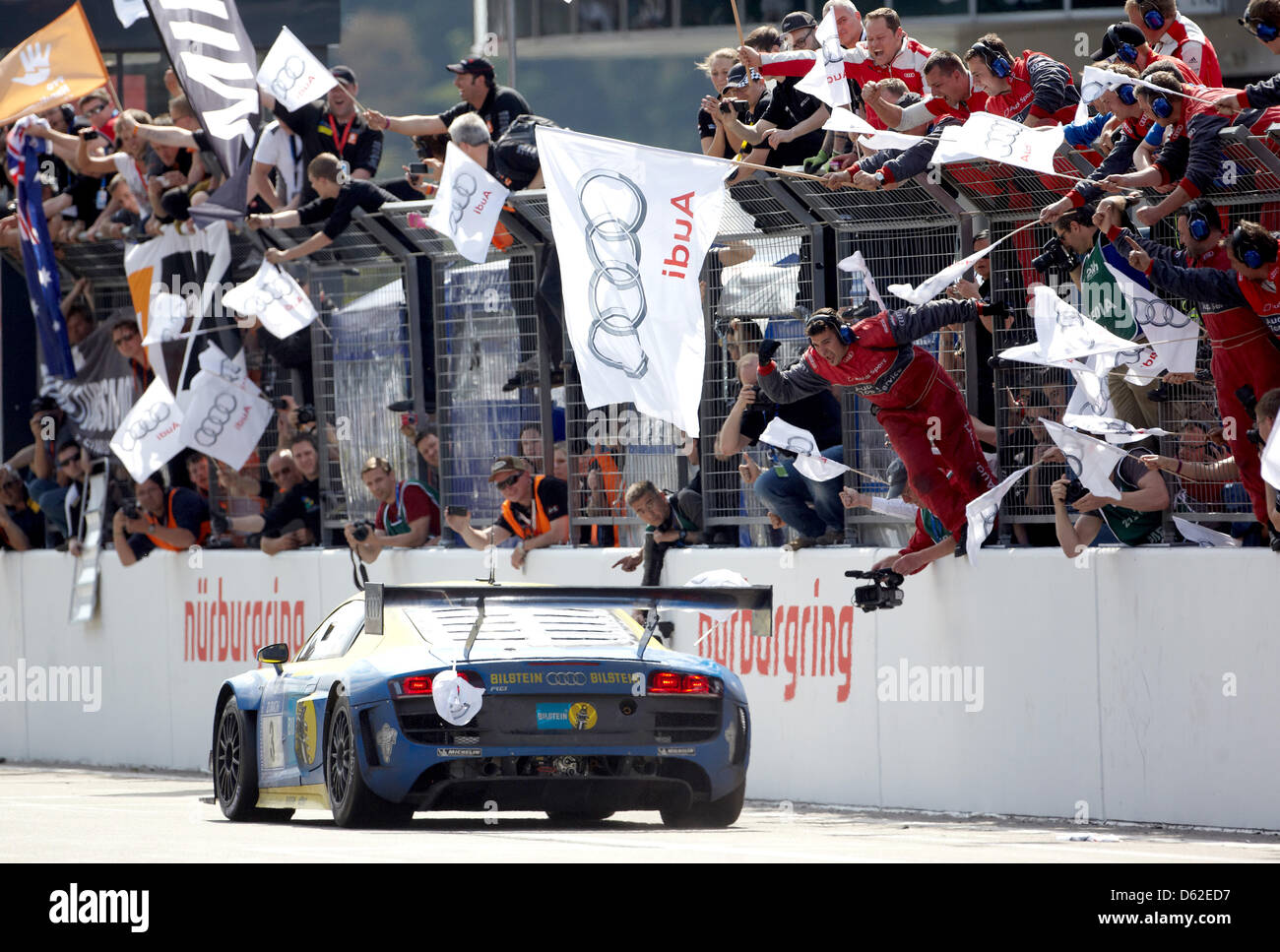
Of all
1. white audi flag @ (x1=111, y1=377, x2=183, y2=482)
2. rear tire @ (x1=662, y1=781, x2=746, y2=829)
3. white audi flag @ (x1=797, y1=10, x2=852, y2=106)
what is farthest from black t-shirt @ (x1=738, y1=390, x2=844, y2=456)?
white audi flag @ (x1=111, y1=377, x2=183, y2=482)

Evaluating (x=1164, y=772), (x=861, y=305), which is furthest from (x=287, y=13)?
(x=1164, y=772)

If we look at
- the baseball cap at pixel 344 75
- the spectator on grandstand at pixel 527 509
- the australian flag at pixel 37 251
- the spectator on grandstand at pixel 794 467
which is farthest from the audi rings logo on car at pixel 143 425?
the spectator on grandstand at pixel 794 467

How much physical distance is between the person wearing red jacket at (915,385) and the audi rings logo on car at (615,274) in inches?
38.6

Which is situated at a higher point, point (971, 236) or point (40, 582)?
point (971, 236)

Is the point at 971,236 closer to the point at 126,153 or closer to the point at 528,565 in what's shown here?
the point at 528,565

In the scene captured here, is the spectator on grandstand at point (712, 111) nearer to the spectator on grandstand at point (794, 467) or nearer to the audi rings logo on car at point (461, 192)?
the spectator on grandstand at point (794, 467)

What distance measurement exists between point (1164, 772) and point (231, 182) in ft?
29.5

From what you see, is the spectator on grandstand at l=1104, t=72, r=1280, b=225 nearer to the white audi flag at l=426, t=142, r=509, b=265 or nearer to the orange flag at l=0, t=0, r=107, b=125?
the white audi flag at l=426, t=142, r=509, b=265

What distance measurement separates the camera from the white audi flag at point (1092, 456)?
11.8 m

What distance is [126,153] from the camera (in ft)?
62.3

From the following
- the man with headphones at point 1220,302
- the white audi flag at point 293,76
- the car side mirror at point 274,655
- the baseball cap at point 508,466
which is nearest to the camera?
the man with headphones at point 1220,302

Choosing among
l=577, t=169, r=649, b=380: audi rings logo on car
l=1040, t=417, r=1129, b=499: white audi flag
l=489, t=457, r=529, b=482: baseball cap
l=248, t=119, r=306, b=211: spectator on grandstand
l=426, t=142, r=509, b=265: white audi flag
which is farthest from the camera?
l=248, t=119, r=306, b=211: spectator on grandstand

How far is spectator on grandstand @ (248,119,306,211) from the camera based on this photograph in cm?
1734

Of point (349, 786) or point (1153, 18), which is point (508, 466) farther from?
→ point (1153, 18)
